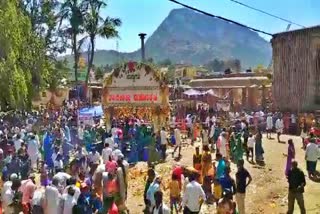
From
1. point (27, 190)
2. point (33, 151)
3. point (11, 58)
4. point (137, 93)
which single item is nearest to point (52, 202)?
point (27, 190)

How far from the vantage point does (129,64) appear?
23.6 m

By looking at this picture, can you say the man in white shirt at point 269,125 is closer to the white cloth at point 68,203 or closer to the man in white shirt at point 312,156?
the man in white shirt at point 312,156

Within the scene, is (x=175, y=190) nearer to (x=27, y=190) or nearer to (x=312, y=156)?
(x=27, y=190)

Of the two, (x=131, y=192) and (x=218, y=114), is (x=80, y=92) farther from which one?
(x=131, y=192)

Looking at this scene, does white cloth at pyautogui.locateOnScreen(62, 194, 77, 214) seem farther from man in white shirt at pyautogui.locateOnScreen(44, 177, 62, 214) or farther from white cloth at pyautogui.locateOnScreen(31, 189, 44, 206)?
white cloth at pyautogui.locateOnScreen(31, 189, 44, 206)

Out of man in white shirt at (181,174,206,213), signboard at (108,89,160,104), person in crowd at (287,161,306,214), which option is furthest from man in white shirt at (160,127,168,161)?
man in white shirt at (181,174,206,213)

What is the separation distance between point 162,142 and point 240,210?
854cm

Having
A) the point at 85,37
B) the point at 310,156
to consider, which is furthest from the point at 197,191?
the point at 85,37

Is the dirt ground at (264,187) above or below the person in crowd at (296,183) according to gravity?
below

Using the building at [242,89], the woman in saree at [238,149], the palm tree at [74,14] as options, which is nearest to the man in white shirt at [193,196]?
the woman in saree at [238,149]

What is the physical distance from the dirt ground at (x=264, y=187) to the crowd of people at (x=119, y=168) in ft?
2.04

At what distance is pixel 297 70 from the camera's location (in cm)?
3019

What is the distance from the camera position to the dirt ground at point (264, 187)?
45.6ft

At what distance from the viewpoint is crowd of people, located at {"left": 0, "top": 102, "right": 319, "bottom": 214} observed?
34.3 ft
